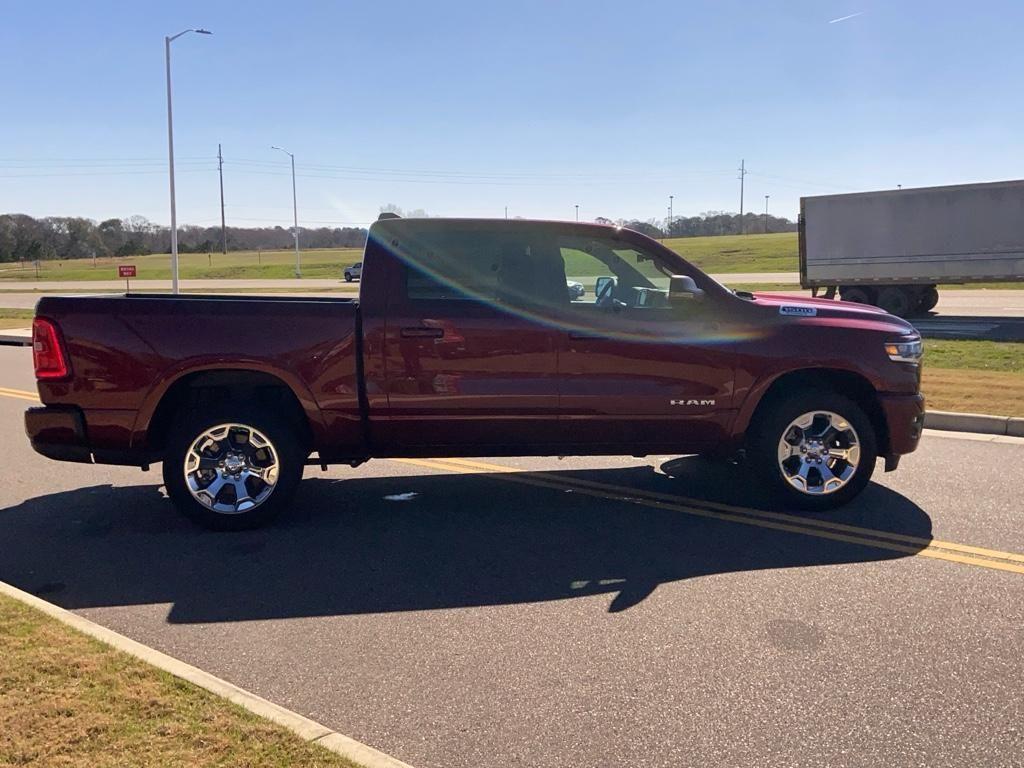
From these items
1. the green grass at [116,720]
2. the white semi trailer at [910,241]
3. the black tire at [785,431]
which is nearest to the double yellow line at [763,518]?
the black tire at [785,431]

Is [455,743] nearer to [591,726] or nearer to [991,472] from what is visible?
[591,726]

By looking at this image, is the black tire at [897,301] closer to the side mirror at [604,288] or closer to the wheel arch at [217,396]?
the side mirror at [604,288]

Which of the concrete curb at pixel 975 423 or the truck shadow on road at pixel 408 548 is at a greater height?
the concrete curb at pixel 975 423

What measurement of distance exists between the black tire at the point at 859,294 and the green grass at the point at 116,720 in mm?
23415

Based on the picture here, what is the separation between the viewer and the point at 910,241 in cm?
2308

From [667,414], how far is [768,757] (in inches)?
117

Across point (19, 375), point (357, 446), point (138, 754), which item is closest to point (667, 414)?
point (357, 446)

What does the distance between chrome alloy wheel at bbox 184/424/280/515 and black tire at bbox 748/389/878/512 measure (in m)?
3.14

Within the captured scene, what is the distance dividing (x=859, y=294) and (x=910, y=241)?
2.01 m

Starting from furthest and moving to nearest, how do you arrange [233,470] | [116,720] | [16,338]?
[16,338] → [233,470] → [116,720]

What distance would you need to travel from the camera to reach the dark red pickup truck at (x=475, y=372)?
5547mm

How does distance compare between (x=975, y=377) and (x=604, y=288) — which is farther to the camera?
(x=975, y=377)

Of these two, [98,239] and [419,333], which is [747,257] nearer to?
[419,333]

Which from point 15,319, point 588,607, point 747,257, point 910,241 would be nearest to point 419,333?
point 588,607
